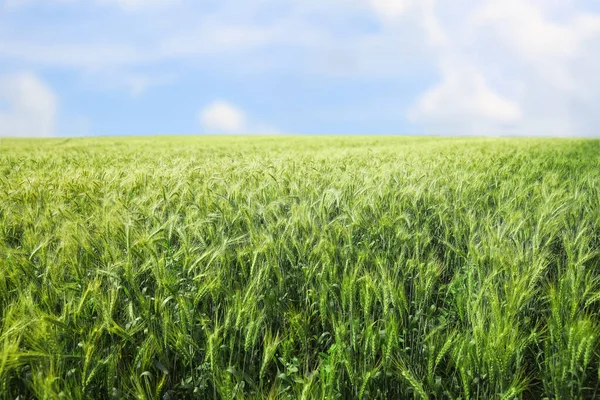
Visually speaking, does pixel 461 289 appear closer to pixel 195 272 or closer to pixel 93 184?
pixel 195 272

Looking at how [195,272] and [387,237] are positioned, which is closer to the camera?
[195,272]

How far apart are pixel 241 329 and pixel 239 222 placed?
1216 mm

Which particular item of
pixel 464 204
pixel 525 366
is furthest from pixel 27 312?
pixel 464 204

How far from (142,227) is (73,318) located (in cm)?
90

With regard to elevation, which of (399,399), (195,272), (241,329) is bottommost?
(399,399)

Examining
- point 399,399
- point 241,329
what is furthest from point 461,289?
point 241,329

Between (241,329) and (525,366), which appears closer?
(241,329)

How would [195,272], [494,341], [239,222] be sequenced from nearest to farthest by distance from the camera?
[494,341] → [195,272] → [239,222]

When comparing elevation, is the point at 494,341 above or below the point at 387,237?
below

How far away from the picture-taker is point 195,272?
2.32m

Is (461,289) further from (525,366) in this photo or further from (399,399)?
(399,399)

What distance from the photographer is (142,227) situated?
2742 millimetres

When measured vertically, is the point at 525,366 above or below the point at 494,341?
below

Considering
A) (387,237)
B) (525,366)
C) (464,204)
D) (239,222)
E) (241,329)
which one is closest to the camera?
(241,329)
